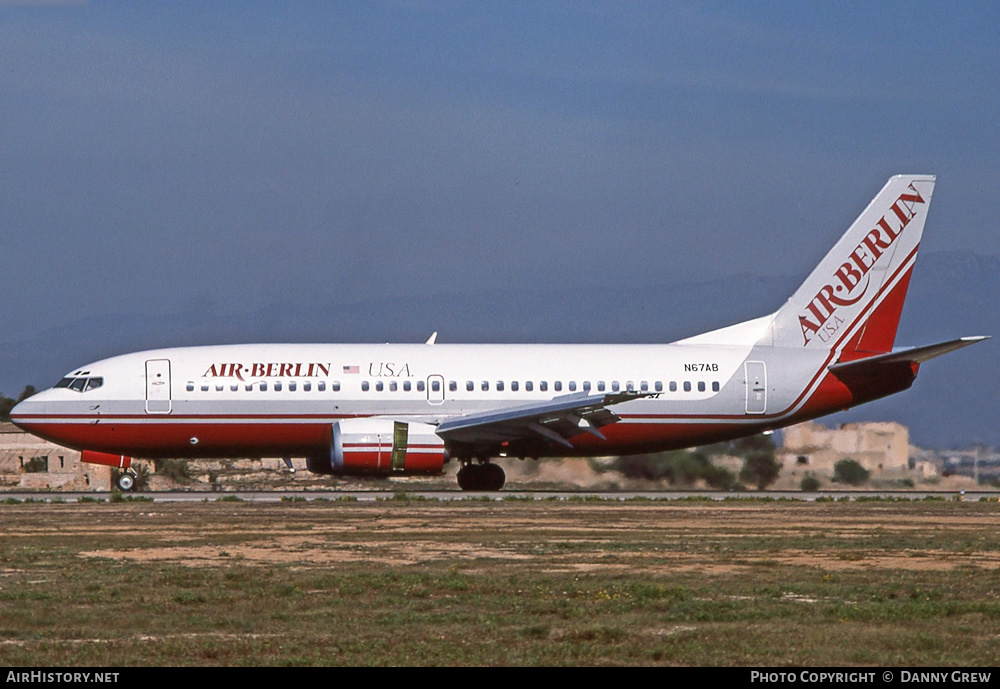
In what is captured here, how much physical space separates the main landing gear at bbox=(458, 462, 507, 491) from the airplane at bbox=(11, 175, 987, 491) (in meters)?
0.04

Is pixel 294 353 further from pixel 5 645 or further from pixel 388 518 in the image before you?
pixel 5 645

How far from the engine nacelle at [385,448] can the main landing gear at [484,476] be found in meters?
2.33

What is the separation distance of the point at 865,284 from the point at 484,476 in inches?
502

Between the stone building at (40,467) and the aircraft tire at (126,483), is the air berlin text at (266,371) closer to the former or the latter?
the aircraft tire at (126,483)

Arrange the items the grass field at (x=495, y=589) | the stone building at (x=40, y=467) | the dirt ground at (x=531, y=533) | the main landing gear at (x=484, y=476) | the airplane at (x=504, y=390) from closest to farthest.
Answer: the grass field at (x=495, y=589), the dirt ground at (x=531, y=533), the airplane at (x=504, y=390), the main landing gear at (x=484, y=476), the stone building at (x=40, y=467)

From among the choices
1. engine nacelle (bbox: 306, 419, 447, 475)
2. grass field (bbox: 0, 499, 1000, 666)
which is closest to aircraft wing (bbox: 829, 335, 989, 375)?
grass field (bbox: 0, 499, 1000, 666)

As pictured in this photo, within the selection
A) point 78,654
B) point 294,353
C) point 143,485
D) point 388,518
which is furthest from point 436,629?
point 143,485

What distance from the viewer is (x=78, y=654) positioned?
1305cm

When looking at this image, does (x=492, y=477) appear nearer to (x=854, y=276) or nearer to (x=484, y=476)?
(x=484, y=476)

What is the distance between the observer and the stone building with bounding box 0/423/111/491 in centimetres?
6078

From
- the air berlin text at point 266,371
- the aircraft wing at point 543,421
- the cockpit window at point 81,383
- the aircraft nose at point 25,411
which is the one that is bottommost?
the aircraft wing at point 543,421

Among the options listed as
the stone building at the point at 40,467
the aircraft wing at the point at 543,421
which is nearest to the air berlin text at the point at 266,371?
the aircraft wing at the point at 543,421

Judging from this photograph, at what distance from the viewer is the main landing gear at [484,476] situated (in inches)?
1578

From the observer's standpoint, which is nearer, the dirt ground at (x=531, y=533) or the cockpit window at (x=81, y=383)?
the dirt ground at (x=531, y=533)
